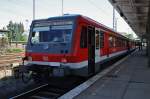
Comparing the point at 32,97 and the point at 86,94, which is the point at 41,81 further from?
the point at 86,94

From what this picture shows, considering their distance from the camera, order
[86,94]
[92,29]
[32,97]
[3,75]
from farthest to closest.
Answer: [3,75] → [92,29] → [32,97] → [86,94]

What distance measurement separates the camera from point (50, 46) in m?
11.1

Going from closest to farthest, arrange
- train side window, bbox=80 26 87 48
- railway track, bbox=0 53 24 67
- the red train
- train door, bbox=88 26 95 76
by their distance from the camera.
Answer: the red train → train side window, bbox=80 26 87 48 → train door, bbox=88 26 95 76 → railway track, bbox=0 53 24 67

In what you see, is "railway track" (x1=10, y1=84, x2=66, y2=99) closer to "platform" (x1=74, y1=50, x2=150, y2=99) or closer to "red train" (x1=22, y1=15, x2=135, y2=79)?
"red train" (x1=22, y1=15, x2=135, y2=79)

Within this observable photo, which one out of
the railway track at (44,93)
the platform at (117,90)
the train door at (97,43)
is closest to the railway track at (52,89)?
the railway track at (44,93)

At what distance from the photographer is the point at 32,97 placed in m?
10.0

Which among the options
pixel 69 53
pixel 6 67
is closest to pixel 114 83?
pixel 69 53

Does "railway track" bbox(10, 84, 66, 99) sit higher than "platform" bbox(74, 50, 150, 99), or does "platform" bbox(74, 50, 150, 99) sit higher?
"platform" bbox(74, 50, 150, 99)

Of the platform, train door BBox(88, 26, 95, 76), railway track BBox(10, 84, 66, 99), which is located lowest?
railway track BBox(10, 84, 66, 99)

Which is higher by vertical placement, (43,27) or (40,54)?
(43,27)

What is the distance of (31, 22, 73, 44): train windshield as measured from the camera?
35.7 feet

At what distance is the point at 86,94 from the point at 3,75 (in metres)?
8.48

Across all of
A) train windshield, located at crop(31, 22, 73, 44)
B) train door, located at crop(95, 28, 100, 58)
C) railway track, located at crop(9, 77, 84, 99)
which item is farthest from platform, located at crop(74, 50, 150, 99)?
train windshield, located at crop(31, 22, 73, 44)

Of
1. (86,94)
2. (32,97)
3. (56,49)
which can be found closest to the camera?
(86,94)
